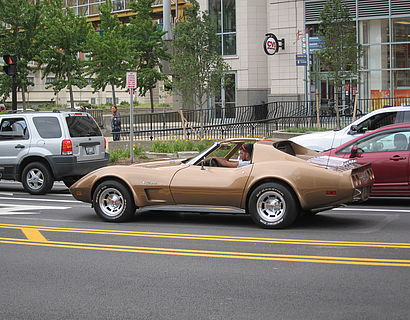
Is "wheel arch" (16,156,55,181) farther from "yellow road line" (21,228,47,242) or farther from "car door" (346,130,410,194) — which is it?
"car door" (346,130,410,194)

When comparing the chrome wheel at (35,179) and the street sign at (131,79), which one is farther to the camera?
the street sign at (131,79)

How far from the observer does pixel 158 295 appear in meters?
7.02

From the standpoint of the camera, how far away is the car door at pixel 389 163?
496 inches

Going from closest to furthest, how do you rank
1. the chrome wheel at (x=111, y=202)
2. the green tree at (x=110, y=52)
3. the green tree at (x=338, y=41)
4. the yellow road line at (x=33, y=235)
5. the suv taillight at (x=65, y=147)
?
1. the yellow road line at (x=33, y=235)
2. the chrome wheel at (x=111, y=202)
3. the suv taillight at (x=65, y=147)
4. the green tree at (x=338, y=41)
5. the green tree at (x=110, y=52)

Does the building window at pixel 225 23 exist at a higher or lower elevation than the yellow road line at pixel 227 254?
higher

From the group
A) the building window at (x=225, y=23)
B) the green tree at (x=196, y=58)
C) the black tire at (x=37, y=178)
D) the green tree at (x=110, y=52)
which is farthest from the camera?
the building window at (x=225, y=23)

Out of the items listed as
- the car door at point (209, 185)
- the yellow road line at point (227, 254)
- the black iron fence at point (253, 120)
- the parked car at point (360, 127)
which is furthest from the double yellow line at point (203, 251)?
the black iron fence at point (253, 120)

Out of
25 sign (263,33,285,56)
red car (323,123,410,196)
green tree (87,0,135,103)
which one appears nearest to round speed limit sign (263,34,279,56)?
25 sign (263,33,285,56)

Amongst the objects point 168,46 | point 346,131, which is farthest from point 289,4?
point 346,131

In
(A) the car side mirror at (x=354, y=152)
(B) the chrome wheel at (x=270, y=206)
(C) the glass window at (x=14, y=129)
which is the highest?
(C) the glass window at (x=14, y=129)

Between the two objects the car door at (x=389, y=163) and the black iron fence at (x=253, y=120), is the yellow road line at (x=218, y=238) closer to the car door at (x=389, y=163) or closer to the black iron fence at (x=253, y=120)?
the car door at (x=389, y=163)

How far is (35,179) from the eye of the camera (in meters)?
16.2

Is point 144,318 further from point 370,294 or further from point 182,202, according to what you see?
point 182,202

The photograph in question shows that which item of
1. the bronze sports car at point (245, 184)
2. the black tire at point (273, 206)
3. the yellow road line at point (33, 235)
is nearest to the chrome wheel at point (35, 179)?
the bronze sports car at point (245, 184)
